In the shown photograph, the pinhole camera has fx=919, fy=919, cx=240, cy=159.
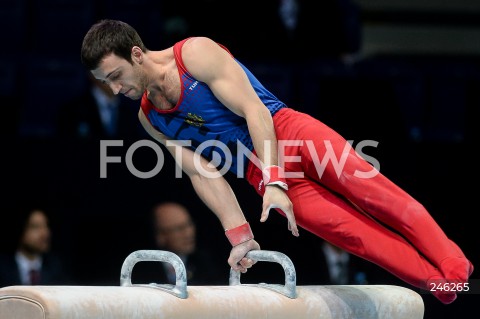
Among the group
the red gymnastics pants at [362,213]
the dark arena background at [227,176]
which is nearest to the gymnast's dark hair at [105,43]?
the red gymnastics pants at [362,213]

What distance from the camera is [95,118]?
768cm

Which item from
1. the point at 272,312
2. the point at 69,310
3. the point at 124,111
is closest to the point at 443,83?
the point at 124,111

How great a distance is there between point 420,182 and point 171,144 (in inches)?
114

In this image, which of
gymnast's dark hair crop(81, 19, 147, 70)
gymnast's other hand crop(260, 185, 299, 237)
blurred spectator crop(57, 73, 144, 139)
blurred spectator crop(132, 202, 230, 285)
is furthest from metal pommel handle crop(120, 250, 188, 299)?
blurred spectator crop(57, 73, 144, 139)

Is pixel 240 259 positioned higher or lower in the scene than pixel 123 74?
lower

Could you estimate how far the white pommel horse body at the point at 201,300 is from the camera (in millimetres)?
3273

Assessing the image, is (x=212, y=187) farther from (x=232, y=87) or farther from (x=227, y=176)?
(x=227, y=176)

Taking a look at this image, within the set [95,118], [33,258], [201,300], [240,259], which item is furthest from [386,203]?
[95,118]

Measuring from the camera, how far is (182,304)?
12.2 feet

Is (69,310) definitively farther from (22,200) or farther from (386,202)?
(22,200)

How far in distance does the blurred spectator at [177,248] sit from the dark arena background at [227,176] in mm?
124

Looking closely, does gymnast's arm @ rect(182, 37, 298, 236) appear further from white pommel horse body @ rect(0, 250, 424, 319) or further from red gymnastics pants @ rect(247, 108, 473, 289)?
white pommel horse body @ rect(0, 250, 424, 319)

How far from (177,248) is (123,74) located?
2780 millimetres

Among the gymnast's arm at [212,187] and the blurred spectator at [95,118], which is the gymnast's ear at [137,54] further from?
the blurred spectator at [95,118]
